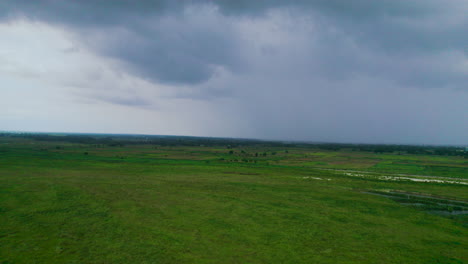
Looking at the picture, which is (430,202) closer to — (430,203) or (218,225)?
(430,203)

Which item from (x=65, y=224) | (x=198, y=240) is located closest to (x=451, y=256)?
(x=198, y=240)

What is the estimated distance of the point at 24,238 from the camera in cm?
1418

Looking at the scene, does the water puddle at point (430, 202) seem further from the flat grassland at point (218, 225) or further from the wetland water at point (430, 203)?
the flat grassland at point (218, 225)

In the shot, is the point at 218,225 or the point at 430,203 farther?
the point at 430,203

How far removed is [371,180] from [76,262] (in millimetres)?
40736

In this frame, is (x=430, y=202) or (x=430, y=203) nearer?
(x=430, y=203)

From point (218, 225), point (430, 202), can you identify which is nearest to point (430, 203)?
point (430, 202)

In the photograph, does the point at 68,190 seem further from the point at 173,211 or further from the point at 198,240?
the point at 198,240

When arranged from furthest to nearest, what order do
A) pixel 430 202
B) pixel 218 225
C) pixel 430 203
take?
pixel 430 202 → pixel 430 203 → pixel 218 225

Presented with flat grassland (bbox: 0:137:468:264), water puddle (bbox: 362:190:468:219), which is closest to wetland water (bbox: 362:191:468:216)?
water puddle (bbox: 362:190:468:219)

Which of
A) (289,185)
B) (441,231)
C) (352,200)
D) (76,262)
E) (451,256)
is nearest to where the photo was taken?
(76,262)

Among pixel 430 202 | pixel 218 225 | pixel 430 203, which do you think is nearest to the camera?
pixel 218 225

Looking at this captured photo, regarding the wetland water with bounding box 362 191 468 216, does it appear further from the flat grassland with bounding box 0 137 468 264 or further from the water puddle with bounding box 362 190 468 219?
the flat grassland with bounding box 0 137 468 264

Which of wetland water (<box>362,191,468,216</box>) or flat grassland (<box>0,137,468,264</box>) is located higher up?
flat grassland (<box>0,137,468,264</box>)
